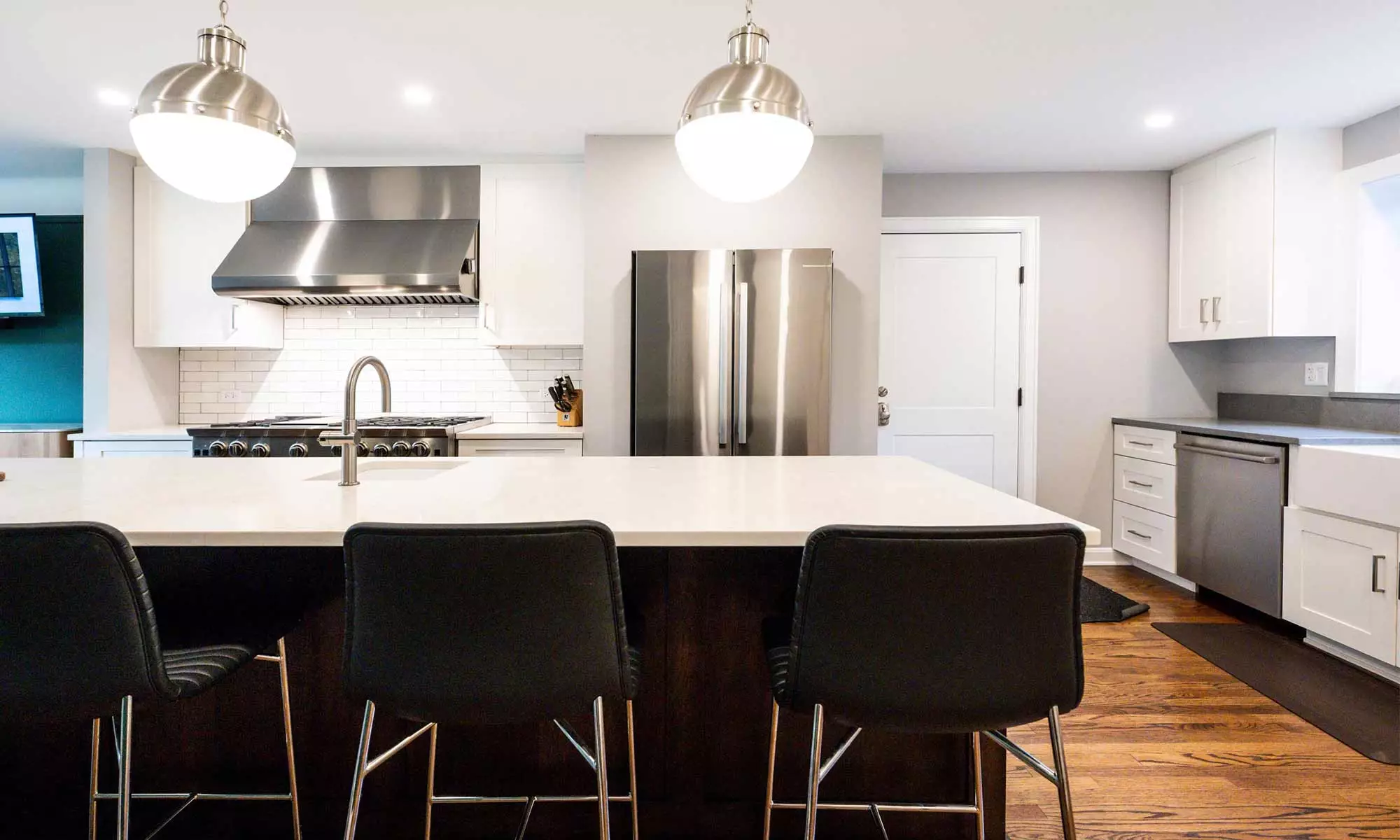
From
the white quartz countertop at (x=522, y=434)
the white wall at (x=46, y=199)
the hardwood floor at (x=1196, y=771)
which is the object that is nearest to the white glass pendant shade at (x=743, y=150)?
the hardwood floor at (x=1196, y=771)

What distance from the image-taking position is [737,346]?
3549 millimetres

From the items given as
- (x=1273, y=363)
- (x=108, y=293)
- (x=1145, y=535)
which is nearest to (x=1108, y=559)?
(x=1145, y=535)

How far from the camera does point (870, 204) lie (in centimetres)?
381

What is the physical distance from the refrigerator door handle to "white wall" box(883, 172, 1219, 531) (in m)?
1.52

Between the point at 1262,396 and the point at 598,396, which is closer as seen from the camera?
the point at 598,396

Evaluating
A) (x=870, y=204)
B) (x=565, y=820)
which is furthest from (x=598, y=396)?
(x=565, y=820)

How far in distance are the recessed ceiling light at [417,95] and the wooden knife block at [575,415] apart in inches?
65.0

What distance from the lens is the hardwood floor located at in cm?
195

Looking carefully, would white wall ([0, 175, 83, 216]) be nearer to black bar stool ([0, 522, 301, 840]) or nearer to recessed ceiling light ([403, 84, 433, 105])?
recessed ceiling light ([403, 84, 433, 105])

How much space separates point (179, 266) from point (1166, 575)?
5.60m

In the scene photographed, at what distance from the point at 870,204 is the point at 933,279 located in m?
0.93

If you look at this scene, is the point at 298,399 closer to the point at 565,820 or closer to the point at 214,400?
the point at 214,400

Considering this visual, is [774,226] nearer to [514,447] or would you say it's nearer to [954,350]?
[954,350]

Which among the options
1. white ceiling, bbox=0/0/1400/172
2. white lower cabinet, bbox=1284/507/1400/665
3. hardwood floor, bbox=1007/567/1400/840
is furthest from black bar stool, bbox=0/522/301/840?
white lower cabinet, bbox=1284/507/1400/665
